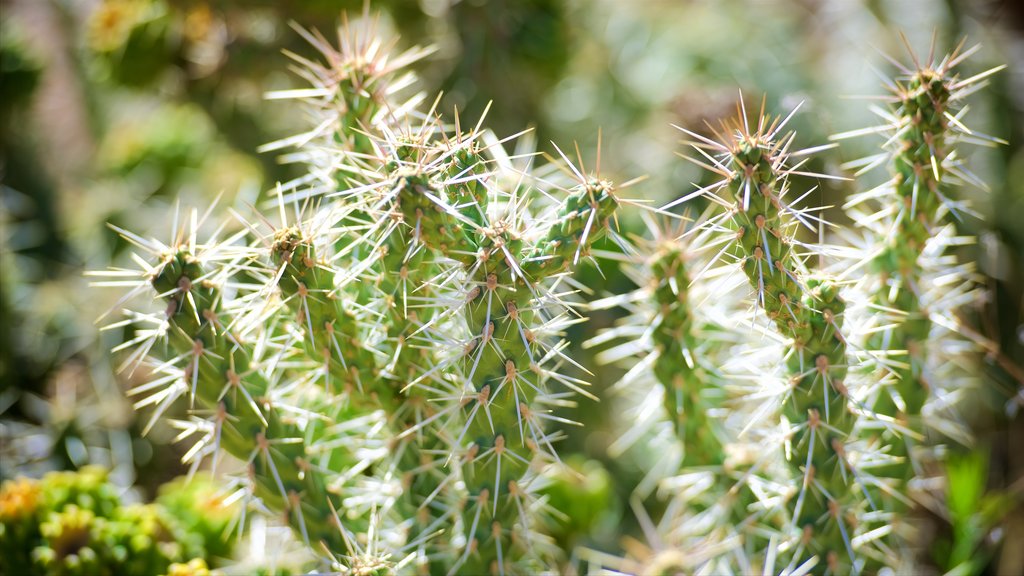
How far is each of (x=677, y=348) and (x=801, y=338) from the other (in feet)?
0.88

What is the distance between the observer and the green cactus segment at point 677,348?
150 centimetres

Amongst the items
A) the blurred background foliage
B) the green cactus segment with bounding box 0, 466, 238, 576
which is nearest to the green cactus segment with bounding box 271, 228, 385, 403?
the green cactus segment with bounding box 0, 466, 238, 576

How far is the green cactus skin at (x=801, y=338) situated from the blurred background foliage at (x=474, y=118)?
2.01 ft

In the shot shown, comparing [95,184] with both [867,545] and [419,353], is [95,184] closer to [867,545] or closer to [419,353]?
[419,353]

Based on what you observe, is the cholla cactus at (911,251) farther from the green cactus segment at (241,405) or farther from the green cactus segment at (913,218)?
the green cactus segment at (241,405)

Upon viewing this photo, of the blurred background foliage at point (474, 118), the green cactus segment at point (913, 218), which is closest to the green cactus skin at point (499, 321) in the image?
the green cactus segment at point (913, 218)

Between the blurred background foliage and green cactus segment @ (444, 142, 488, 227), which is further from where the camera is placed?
the blurred background foliage

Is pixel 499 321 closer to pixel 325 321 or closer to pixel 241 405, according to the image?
pixel 325 321

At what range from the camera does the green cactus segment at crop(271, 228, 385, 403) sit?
126cm

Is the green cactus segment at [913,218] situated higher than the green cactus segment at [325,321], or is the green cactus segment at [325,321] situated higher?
the green cactus segment at [913,218]

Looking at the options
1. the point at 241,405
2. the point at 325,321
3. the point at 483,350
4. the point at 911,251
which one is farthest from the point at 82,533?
the point at 911,251

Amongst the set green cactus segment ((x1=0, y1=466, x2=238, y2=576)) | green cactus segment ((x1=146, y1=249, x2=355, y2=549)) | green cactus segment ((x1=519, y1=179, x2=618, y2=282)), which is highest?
green cactus segment ((x1=519, y1=179, x2=618, y2=282))

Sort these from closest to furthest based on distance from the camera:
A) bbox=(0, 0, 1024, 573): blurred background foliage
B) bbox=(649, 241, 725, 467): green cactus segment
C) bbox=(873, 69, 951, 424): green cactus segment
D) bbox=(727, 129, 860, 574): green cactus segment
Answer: bbox=(727, 129, 860, 574): green cactus segment < bbox=(873, 69, 951, 424): green cactus segment < bbox=(649, 241, 725, 467): green cactus segment < bbox=(0, 0, 1024, 573): blurred background foliage

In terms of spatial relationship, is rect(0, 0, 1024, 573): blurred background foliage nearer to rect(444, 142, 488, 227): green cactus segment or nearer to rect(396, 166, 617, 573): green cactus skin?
rect(396, 166, 617, 573): green cactus skin
